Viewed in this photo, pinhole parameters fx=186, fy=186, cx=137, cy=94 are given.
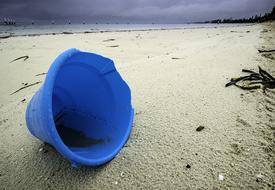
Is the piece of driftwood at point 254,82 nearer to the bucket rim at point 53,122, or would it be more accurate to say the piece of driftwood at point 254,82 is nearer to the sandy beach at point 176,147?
the sandy beach at point 176,147

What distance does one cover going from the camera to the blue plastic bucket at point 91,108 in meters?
1.37

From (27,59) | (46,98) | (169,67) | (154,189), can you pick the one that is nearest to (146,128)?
(154,189)

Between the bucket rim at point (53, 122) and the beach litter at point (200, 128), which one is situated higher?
the bucket rim at point (53, 122)

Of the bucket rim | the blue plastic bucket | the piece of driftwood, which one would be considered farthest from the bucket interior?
the piece of driftwood

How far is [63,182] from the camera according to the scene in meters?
1.25

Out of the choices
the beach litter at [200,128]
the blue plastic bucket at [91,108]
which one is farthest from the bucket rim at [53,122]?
the beach litter at [200,128]

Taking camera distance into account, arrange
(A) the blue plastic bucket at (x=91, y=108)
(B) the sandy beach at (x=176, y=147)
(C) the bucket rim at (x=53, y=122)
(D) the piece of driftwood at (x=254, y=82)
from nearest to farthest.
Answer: (C) the bucket rim at (x=53, y=122)
(B) the sandy beach at (x=176, y=147)
(A) the blue plastic bucket at (x=91, y=108)
(D) the piece of driftwood at (x=254, y=82)

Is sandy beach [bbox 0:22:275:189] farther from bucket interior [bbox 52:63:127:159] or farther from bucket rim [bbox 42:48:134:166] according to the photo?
bucket rim [bbox 42:48:134:166]

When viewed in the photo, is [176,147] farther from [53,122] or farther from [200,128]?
[53,122]

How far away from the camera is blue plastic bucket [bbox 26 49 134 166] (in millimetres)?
1369

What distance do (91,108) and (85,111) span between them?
0.29 feet

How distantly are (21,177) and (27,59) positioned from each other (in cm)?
421

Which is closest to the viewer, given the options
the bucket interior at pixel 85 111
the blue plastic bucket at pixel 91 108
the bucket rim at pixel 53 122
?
the bucket rim at pixel 53 122

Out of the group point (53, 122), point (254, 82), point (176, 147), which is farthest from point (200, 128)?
point (254, 82)
